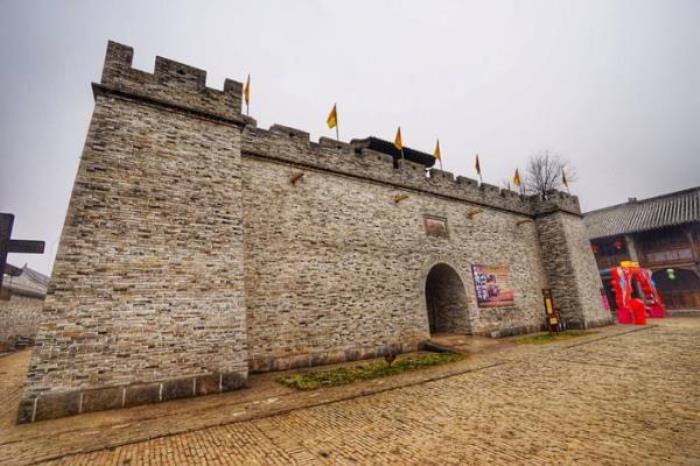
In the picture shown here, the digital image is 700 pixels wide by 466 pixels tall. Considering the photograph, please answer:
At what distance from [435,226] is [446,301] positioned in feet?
9.79

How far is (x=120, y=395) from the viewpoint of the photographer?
16.0 feet

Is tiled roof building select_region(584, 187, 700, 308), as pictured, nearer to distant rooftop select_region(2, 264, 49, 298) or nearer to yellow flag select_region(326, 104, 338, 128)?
yellow flag select_region(326, 104, 338, 128)

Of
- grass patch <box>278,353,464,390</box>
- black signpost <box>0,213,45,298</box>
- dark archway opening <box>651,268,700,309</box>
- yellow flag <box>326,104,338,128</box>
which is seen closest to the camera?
black signpost <box>0,213,45,298</box>

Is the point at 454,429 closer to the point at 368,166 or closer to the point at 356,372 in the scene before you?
the point at 356,372

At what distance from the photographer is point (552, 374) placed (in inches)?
225

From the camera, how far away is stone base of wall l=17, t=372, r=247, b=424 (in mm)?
4402

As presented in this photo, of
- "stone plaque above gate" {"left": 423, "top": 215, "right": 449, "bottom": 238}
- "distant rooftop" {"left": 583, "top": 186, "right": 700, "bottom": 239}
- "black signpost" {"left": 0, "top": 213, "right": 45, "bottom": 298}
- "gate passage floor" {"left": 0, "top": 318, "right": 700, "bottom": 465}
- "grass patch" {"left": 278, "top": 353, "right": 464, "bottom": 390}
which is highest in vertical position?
"distant rooftop" {"left": 583, "top": 186, "right": 700, "bottom": 239}

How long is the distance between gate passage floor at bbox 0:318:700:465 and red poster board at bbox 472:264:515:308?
6.23 meters

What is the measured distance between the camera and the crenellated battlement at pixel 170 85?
20.2 ft

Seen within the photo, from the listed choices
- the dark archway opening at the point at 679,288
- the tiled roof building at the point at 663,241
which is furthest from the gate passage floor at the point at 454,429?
the tiled roof building at the point at 663,241

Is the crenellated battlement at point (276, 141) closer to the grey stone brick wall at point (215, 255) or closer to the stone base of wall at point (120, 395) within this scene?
the grey stone brick wall at point (215, 255)

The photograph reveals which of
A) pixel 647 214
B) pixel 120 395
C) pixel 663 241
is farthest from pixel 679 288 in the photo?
pixel 120 395

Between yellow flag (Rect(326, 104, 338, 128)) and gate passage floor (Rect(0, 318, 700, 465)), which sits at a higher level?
yellow flag (Rect(326, 104, 338, 128))

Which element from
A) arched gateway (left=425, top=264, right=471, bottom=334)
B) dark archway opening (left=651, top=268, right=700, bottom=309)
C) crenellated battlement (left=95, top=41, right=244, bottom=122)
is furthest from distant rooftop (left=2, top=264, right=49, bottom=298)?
dark archway opening (left=651, top=268, right=700, bottom=309)
